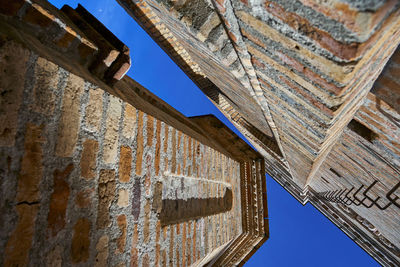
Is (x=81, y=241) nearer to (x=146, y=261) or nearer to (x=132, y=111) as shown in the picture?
(x=146, y=261)

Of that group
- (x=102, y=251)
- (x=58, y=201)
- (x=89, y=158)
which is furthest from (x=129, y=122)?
(x=102, y=251)

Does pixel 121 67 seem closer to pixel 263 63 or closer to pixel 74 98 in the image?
pixel 74 98

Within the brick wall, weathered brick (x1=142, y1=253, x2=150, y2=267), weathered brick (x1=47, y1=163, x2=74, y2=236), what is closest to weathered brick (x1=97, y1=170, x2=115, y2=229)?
the brick wall

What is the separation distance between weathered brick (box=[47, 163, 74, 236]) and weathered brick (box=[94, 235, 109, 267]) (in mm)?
264

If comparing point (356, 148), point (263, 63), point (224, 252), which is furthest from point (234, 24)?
point (224, 252)

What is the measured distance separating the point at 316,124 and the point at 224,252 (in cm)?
300

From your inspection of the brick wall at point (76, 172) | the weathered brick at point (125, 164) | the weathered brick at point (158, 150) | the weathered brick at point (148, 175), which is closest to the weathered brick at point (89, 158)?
the brick wall at point (76, 172)

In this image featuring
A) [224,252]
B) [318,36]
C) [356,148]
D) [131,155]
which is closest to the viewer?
[318,36]

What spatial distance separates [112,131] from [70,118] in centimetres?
28

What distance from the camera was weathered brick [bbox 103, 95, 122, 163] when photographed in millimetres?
1395

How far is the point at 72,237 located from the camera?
3.75 feet

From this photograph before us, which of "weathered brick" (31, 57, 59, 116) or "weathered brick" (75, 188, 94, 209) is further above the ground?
"weathered brick" (31, 57, 59, 116)

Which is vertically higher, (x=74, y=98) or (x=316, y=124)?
(x=316, y=124)

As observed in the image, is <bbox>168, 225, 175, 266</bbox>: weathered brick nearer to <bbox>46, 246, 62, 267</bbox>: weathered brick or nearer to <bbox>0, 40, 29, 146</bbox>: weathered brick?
<bbox>46, 246, 62, 267</bbox>: weathered brick
